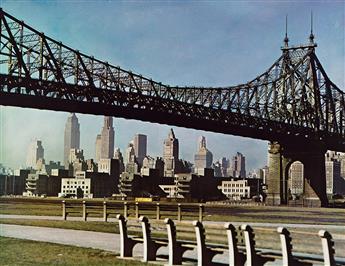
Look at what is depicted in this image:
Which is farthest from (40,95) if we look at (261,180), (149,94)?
(261,180)

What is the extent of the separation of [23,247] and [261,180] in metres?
144

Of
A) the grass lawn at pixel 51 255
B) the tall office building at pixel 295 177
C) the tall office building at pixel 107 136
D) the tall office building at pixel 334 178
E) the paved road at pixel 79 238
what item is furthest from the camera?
the tall office building at pixel 334 178

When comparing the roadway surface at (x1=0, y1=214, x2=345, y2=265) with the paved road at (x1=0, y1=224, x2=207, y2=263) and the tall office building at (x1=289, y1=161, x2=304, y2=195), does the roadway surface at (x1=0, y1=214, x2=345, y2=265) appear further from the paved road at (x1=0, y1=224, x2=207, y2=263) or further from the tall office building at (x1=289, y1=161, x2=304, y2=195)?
the tall office building at (x1=289, y1=161, x2=304, y2=195)

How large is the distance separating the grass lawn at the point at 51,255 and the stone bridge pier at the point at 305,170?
61.8 meters

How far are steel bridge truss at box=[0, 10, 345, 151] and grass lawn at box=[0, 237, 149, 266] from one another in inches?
1175

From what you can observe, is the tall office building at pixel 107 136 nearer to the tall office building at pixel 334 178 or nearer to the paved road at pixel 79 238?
the paved road at pixel 79 238

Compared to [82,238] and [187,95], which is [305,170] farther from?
[82,238]

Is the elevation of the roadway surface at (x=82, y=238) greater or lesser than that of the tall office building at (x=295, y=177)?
lesser

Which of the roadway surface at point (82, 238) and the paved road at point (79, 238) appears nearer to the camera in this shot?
the roadway surface at point (82, 238)

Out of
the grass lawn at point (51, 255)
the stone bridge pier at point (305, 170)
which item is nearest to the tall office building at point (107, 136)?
the grass lawn at point (51, 255)

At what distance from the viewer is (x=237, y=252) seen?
983cm

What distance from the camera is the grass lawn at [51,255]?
413 inches

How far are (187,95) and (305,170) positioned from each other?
728 inches

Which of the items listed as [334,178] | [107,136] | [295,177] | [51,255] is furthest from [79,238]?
[334,178]
